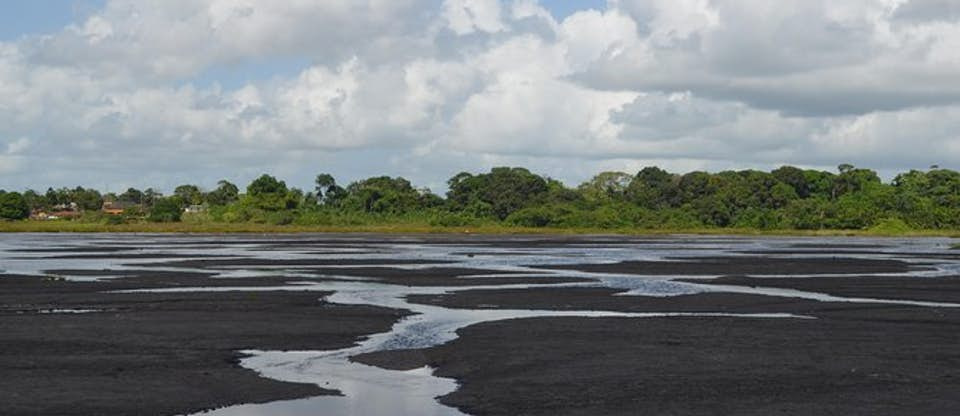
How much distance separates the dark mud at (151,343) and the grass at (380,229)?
330ft

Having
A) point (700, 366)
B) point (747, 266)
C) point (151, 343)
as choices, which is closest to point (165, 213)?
point (747, 266)

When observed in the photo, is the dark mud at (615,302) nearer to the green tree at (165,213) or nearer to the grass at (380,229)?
the grass at (380,229)

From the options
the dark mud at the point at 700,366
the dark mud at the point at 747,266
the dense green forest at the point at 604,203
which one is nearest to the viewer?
the dark mud at the point at 700,366

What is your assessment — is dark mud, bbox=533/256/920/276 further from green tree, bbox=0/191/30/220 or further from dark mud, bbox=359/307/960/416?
green tree, bbox=0/191/30/220

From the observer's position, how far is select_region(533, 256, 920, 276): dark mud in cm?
4898

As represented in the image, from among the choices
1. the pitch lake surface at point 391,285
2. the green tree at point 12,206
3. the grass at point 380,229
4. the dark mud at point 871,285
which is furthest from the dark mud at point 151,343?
the green tree at point 12,206

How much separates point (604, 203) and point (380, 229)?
1375 inches

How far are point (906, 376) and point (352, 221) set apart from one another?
130314 mm

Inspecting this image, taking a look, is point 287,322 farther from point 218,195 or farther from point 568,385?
point 218,195

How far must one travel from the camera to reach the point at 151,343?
Answer: 71.7ft

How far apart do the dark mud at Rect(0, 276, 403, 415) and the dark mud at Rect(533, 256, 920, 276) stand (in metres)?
19.8

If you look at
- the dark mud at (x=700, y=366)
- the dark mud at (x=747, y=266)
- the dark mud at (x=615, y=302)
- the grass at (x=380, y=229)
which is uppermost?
the grass at (x=380, y=229)

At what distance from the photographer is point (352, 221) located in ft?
481

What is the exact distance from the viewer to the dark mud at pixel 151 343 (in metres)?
15.9
